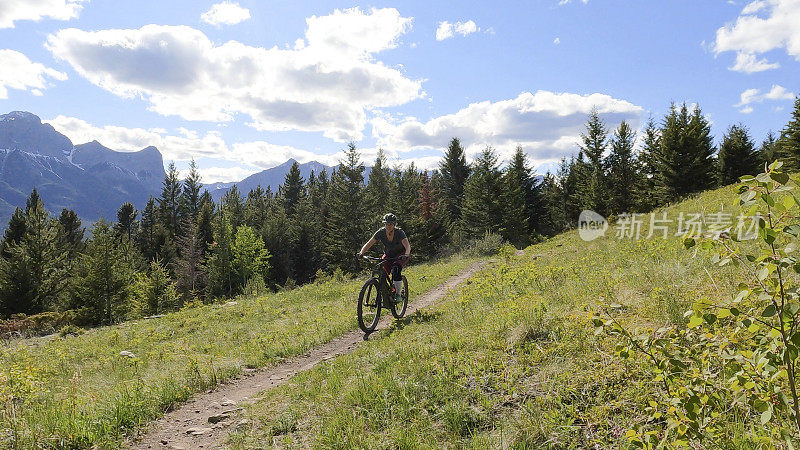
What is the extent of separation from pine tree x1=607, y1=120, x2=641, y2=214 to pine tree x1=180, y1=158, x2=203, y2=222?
61768 millimetres

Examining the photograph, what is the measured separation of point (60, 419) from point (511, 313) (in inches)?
248

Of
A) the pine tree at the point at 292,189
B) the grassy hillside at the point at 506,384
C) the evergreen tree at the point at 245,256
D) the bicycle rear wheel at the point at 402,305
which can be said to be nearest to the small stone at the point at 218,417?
the grassy hillside at the point at 506,384

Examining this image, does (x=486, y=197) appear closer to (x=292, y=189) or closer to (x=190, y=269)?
(x=190, y=269)

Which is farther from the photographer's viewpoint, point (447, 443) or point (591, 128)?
point (591, 128)

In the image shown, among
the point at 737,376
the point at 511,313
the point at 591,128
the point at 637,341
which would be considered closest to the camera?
the point at 737,376

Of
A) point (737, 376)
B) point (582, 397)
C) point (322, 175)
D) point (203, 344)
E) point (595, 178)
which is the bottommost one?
point (203, 344)

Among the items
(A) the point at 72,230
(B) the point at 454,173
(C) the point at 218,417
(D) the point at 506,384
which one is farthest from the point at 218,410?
(A) the point at 72,230

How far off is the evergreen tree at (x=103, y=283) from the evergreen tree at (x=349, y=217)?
1989cm

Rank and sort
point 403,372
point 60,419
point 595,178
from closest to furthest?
1. point 60,419
2. point 403,372
3. point 595,178

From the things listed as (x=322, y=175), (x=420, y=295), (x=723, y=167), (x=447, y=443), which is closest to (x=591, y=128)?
(x=723, y=167)

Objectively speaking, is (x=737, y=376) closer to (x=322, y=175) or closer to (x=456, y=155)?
(x=456, y=155)

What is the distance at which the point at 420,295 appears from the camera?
1429 centimetres

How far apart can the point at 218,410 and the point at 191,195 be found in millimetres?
70486

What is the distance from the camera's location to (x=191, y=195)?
66.9 meters
